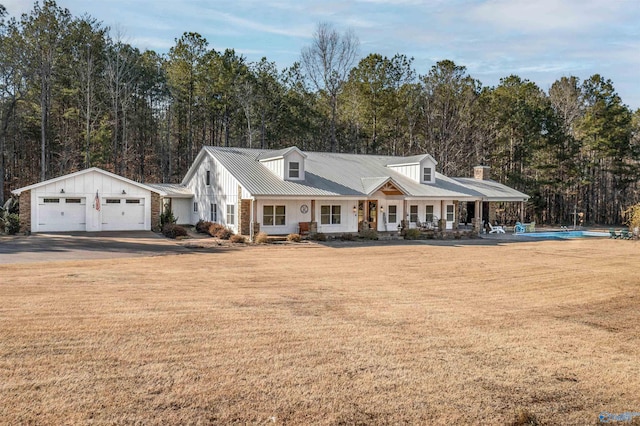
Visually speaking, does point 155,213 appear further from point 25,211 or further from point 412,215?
point 412,215

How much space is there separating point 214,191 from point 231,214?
2847 millimetres

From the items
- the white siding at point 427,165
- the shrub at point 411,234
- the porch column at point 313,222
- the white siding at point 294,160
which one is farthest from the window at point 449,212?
the white siding at point 294,160

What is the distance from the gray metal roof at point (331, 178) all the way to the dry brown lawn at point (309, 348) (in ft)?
39.6

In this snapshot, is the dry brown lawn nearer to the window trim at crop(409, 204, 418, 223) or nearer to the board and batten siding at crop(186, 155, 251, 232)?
the board and batten siding at crop(186, 155, 251, 232)

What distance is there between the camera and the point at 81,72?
3672cm

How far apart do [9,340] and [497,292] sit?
32.8 feet

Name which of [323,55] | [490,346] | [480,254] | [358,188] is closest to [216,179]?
[358,188]

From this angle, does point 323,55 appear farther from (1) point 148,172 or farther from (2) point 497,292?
(2) point 497,292

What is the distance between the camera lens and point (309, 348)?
6.86 metres

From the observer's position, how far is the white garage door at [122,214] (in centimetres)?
2619

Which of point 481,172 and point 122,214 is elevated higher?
point 481,172

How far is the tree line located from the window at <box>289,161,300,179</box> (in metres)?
16.1

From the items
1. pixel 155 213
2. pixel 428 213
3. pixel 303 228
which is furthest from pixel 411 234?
pixel 155 213

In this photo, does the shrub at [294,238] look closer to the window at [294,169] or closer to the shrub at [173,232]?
the window at [294,169]
